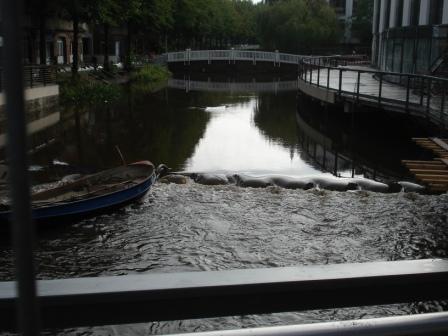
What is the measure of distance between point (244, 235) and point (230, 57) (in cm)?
6098

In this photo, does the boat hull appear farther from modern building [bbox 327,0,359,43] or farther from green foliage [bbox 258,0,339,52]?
modern building [bbox 327,0,359,43]

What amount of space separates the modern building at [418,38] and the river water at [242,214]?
386 centimetres

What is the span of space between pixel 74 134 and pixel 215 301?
22.2 metres

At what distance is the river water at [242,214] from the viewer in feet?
32.8

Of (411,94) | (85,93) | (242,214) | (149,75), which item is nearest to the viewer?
(242,214)

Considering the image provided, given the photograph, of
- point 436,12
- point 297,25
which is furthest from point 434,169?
point 297,25

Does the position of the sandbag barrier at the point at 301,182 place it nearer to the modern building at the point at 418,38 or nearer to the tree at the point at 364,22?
the modern building at the point at 418,38

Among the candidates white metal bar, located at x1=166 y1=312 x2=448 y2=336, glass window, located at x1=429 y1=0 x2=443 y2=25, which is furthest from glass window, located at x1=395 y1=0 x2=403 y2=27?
white metal bar, located at x1=166 y1=312 x2=448 y2=336

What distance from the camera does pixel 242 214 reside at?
12828 mm

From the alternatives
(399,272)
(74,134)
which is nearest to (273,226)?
(399,272)

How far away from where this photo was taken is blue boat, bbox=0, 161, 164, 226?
37.5ft

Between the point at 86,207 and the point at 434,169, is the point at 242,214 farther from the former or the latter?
the point at 434,169

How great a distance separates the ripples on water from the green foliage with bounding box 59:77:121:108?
20.2m

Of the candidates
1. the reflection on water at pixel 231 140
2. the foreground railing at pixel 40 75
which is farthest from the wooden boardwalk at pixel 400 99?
the foreground railing at pixel 40 75
